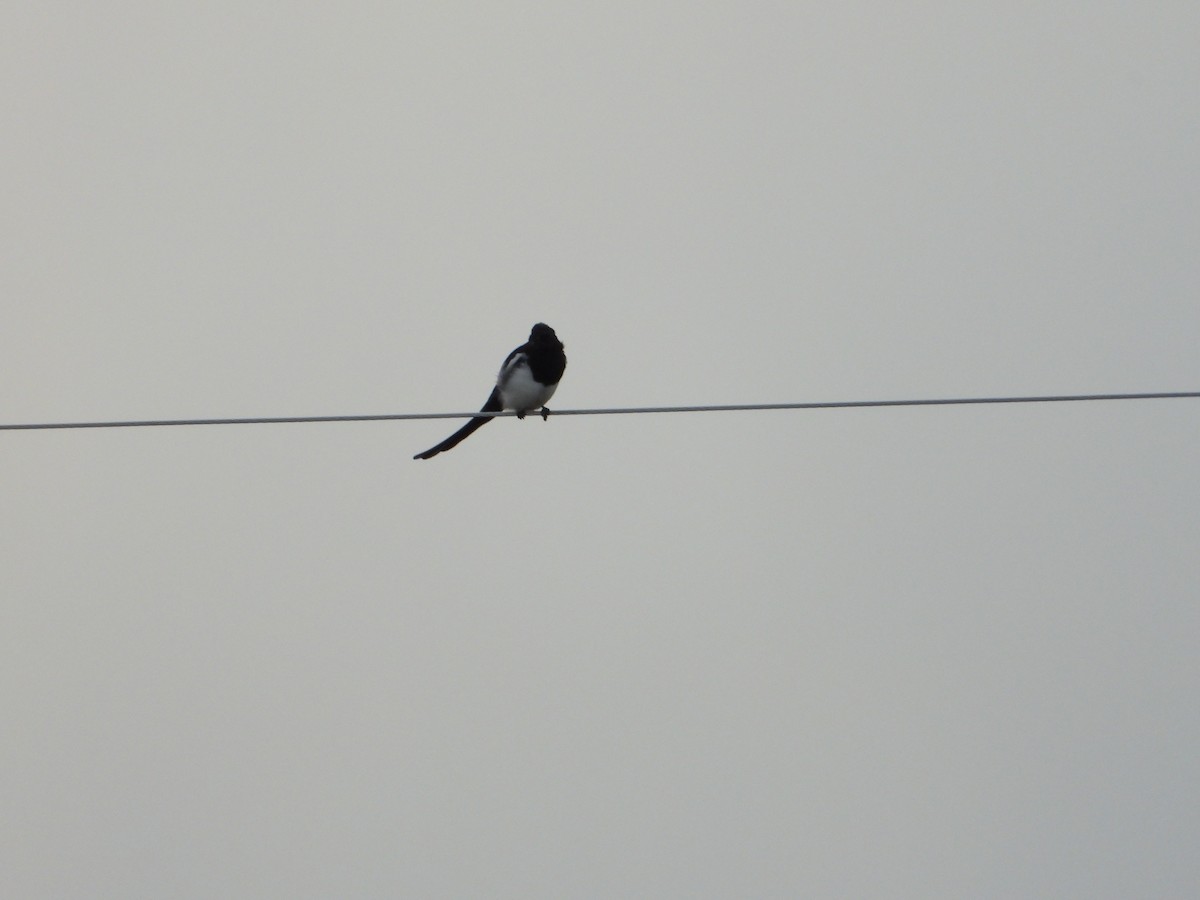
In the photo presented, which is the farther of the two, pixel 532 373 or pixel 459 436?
pixel 459 436

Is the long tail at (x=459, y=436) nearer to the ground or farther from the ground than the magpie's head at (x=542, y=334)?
nearer to the ground

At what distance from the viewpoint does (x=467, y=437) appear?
9.61m

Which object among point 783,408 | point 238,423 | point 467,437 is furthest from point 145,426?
point 467,437

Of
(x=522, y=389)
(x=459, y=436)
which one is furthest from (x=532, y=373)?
(x=459, y=436)

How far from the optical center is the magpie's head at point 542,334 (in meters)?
9.16

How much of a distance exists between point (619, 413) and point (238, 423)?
127 centimetres

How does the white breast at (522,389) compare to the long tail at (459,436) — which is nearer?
the white breast at (522,389)

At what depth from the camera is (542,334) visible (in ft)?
30.2

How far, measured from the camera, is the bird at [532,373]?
29.3 ft

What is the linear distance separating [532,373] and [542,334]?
35cm

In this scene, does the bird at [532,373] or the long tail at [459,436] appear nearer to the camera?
the bird at [532,373]

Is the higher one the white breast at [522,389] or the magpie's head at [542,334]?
the magpie's head at [542,334]

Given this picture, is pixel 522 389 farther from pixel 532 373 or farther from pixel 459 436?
pixel 459 436

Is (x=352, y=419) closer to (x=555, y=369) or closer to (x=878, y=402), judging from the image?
(x=878, y=402)
